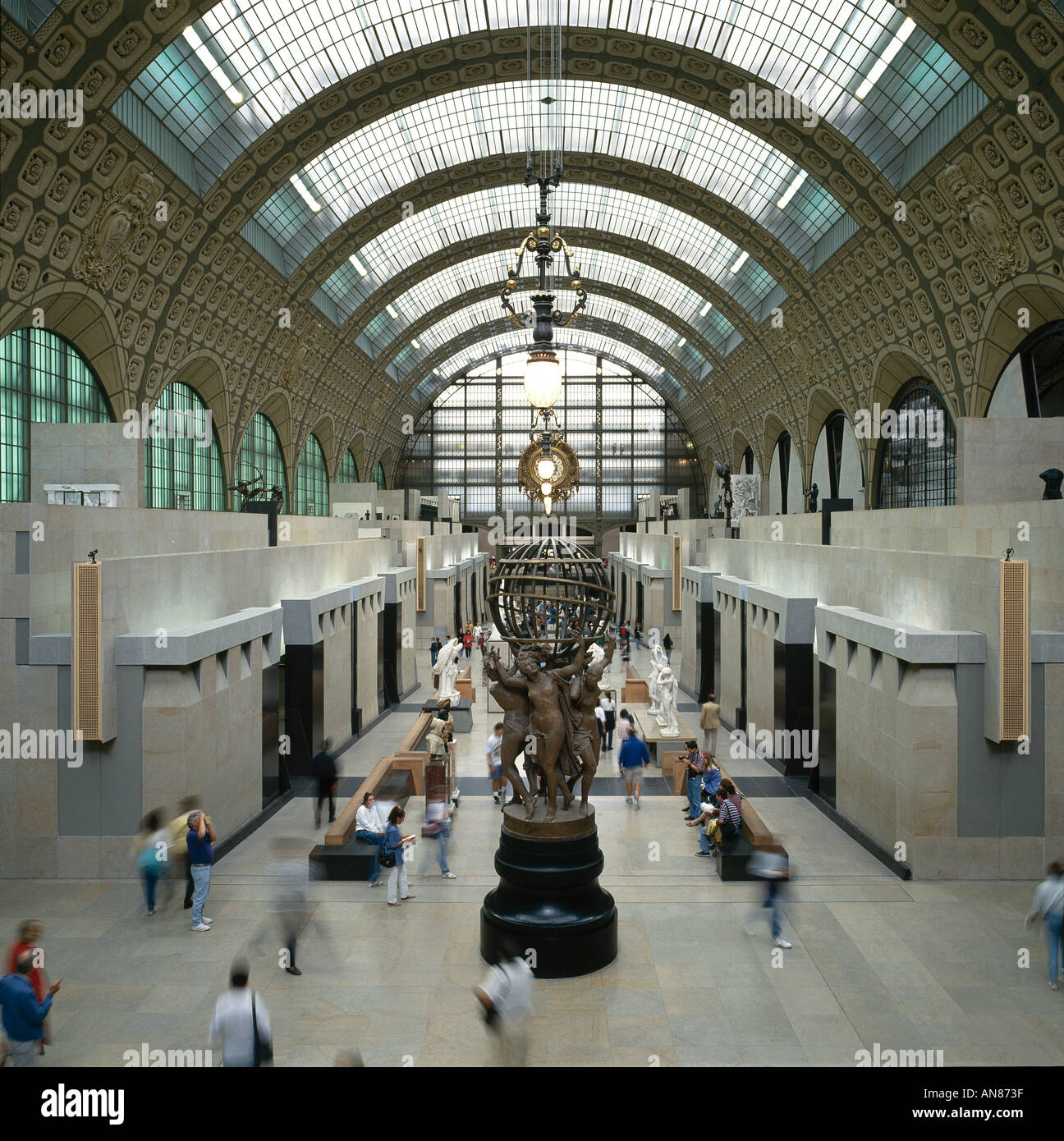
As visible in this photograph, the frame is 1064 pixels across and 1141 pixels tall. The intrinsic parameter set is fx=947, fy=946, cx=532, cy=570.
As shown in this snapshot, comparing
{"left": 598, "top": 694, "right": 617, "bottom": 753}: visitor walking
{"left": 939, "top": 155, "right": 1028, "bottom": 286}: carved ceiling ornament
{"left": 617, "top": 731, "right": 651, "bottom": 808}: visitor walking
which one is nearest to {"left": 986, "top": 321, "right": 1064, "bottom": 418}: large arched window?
{"left": 939, "top": 155, "right": 1028, "bottom": 286}: carved ceiling ornament

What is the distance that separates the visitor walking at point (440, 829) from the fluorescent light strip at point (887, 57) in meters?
21.1

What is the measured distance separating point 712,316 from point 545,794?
142 feet

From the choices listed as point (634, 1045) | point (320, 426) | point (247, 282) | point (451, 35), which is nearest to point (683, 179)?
point (451, 35)

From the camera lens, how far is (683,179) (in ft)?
117

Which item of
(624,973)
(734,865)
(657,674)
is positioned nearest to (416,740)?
(657,674)

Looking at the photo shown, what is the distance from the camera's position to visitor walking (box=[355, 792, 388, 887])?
11.0 m

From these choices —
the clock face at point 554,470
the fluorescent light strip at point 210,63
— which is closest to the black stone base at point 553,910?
the clock face at point 554,470

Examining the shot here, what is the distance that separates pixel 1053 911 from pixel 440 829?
6.52 meters

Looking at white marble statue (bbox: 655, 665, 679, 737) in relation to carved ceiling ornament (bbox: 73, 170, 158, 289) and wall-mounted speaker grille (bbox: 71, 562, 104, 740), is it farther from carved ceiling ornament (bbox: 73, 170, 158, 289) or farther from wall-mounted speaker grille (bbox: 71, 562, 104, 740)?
carved ceiling ornament (bbox: 73, 170, 158, 289)

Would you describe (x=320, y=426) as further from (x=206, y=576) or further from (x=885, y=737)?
(x=885, y=737)

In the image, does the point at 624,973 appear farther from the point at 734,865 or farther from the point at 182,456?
the point at 182,456

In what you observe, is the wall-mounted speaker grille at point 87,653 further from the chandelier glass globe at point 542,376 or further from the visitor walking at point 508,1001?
the chandelier glass globe at point 542,376

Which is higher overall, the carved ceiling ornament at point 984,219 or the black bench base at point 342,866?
the carved ceiling ornament at point 984,219

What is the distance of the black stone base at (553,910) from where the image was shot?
856 cm
